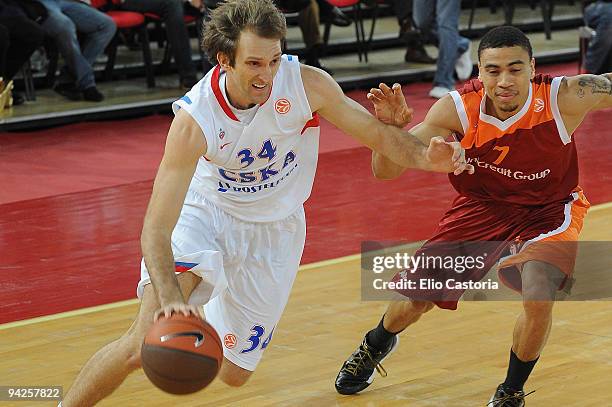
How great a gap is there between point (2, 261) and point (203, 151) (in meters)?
3.18

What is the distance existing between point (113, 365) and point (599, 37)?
8.81 meters

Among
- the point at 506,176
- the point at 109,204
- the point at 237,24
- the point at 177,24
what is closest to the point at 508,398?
the point at 506,176

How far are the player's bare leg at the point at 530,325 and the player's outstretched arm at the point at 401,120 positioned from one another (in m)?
0.66

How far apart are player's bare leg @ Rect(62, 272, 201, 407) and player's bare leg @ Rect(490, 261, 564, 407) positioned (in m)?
1.49

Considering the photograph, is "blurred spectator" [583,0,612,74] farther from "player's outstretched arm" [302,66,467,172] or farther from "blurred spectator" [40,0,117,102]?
"player's outstretched arm" [302,66,467,172]

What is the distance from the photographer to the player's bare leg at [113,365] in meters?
4.08

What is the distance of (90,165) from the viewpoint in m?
9.59

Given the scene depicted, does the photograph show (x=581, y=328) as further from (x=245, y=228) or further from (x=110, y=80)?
(x=110, y=80)

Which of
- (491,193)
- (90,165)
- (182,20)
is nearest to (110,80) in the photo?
(182,20)

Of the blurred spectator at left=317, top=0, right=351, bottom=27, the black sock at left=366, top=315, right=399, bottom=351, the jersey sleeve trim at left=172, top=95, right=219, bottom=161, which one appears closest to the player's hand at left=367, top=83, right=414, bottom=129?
the jersey sleeve trim at left=172, top=95, right=219, bottom=161

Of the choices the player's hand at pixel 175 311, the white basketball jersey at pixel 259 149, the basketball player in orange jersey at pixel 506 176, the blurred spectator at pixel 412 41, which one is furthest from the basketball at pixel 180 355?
the blurred spectator at pixel 412 41

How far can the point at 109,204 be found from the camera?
8.38m

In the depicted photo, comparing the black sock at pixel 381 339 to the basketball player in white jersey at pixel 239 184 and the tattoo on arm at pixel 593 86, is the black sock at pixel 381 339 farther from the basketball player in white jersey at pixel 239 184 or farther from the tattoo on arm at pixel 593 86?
the tattoo on arm at pixel 593 86

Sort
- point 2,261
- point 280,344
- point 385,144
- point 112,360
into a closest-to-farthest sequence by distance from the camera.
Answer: point 112,360 < point 385,144 < point 280,344 < point 2,261
